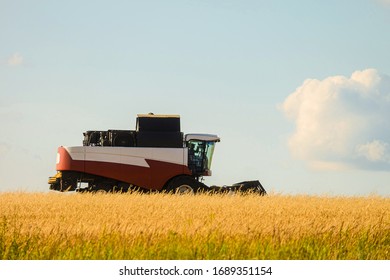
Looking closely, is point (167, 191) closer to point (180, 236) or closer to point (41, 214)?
point (41, 214)

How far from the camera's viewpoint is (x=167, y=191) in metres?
25.7

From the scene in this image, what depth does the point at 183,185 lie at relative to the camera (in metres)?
25.7

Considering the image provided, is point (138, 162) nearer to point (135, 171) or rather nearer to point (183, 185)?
point (135, 171)

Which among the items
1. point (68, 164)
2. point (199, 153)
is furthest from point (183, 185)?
point (68, 164)

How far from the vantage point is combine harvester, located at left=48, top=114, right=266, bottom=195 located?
2562 cm

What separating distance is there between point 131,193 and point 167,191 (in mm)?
1390

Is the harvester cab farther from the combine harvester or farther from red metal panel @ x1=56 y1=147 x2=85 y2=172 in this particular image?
red metal panel @ x1=56 y1=147 x2=85 y2=172

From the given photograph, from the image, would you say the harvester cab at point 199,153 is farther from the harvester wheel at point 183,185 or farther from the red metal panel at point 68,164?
the red metal panel at point 68,164

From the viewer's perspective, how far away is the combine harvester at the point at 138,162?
84.1ft

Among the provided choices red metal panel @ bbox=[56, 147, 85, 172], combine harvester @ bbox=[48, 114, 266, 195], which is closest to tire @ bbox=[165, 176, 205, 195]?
combine harvester @ bbox=[48, 114, 266, 195]

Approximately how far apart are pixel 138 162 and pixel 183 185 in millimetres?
1906

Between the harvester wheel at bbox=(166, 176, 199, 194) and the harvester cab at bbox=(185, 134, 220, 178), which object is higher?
the harvester cab at bbox=(185, 134, 220, 178)

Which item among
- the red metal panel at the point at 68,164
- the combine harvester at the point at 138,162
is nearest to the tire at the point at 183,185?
the combine harvester at the point at 138,162
